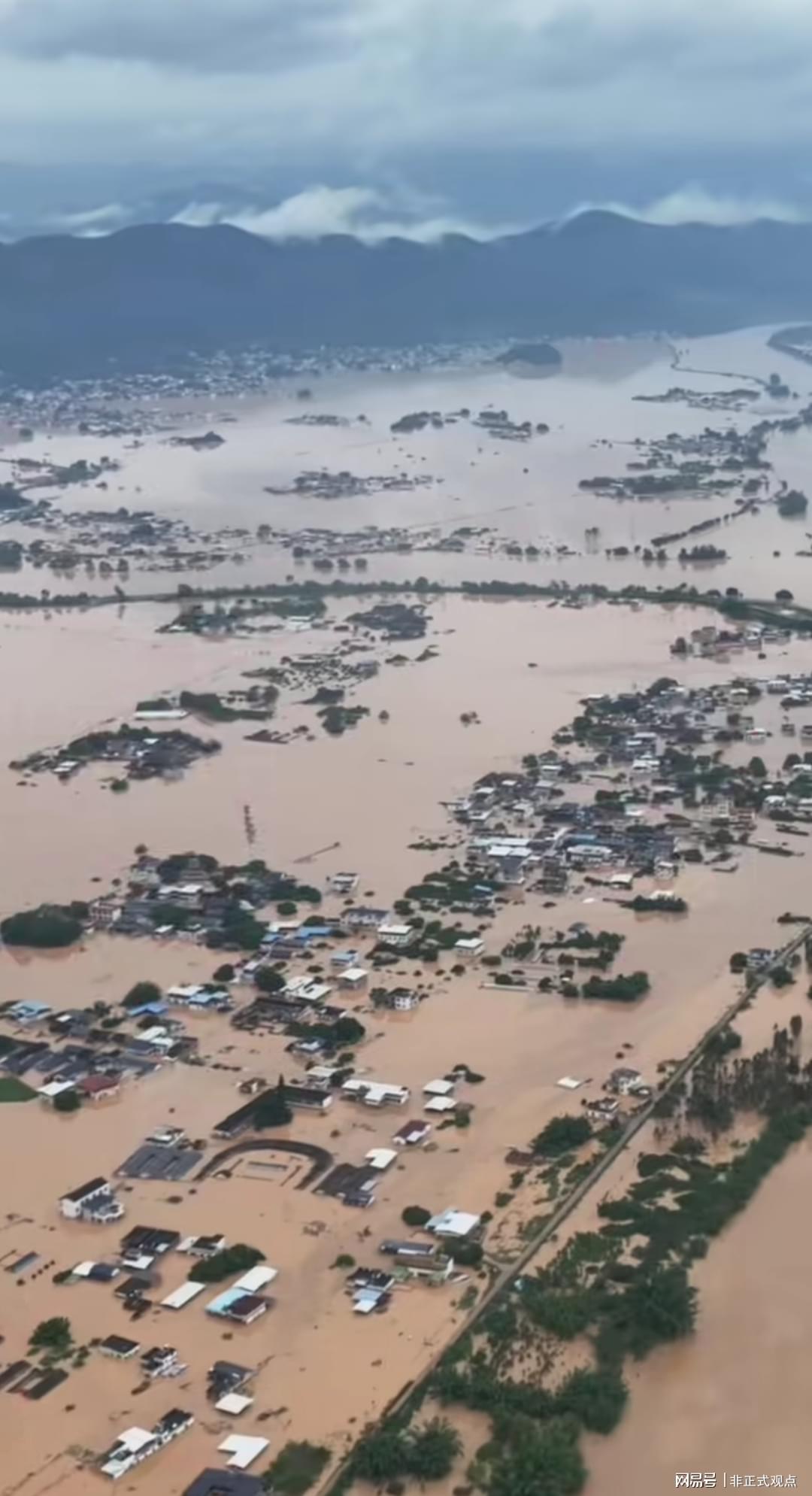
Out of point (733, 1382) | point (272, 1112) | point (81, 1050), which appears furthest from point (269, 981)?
point (733, 1382)

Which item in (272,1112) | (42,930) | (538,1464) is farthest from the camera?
(42,930)

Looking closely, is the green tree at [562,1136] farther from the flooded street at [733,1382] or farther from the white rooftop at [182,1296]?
the white rooftop at [182,1296]

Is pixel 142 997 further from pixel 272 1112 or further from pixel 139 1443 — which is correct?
pixel 139 1443

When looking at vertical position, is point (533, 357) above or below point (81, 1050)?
above

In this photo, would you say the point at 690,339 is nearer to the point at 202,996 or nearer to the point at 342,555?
the point at 342,555

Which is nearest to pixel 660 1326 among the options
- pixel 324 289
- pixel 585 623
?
pixel 585 623

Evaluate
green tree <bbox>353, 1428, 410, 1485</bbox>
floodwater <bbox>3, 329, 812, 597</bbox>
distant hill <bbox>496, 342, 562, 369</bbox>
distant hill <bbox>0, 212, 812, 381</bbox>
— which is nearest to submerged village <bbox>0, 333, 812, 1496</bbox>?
green tree <bbox>353, 1428, 410, 1485</bbox>

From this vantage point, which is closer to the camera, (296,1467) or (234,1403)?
(296,1467)
